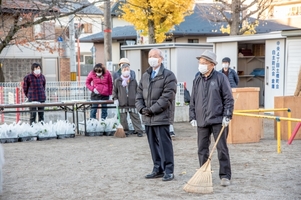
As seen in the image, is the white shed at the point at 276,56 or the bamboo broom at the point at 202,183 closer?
the bamboo broom at the point at 202,183

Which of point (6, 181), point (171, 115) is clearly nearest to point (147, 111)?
point (171, 115)

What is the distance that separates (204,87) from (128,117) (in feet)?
19.5

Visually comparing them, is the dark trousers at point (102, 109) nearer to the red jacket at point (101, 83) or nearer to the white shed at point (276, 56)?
the red jacket at point (101, 83)

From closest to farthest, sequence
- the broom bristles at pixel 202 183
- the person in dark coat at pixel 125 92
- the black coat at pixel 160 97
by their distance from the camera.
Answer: the broom bristles at pixel 202 183 → the black coat at pixel 160 97 → the person in dark coat at pixel 125 92

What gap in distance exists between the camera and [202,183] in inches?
267

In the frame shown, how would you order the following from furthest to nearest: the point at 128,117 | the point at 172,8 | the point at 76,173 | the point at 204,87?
1. the point at 172,8
2. the point at 128,117
3. the point at 76,173
4. the point at 204,87

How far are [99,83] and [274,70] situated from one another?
626 centimetres

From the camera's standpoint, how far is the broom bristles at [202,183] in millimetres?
6762

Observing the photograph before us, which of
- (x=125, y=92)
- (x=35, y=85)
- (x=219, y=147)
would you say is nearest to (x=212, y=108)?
(x=219, y=147)

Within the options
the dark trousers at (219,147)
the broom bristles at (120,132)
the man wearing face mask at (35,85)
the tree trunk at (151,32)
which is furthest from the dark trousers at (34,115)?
the tree trunk at (151,32)

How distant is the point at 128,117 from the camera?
12.9m

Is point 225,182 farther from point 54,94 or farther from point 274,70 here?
point 274,70

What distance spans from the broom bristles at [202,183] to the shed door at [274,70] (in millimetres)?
10152

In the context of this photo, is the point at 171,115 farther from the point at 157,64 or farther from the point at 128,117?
the point at 128,117
